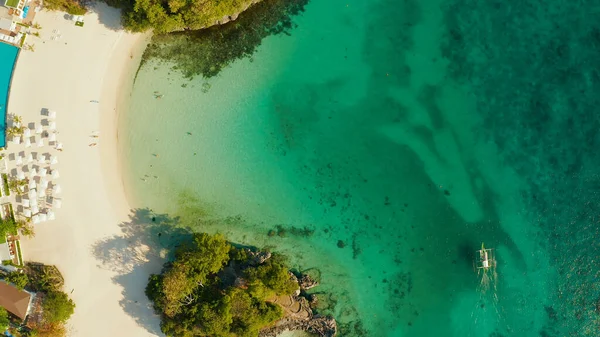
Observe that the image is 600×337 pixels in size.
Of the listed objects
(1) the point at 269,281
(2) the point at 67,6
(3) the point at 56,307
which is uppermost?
(2) the point at 67,6

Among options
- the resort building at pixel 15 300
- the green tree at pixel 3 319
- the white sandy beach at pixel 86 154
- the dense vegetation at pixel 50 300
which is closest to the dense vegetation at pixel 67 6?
the white sandy beach at pixel 86 154

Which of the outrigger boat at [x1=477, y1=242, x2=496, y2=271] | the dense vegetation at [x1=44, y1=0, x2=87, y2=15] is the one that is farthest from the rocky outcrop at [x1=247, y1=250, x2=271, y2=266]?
the dense vegetation at [x1=44, y1=0, x2=87, y2=15]

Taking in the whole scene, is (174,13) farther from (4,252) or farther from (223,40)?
(4,252)

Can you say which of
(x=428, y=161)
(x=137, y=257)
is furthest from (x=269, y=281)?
(x=428, y=161)

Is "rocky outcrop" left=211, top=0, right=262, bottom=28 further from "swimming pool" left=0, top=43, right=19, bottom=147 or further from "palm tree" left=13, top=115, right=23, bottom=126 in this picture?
"palm tree" left=13, top=115, right=23, bottom=126

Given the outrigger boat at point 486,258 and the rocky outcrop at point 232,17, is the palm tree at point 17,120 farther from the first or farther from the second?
the outrigger boat at point 486,258

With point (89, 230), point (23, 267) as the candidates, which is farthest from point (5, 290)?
point (89, 230)

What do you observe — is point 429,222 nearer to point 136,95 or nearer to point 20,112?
point 136,95
